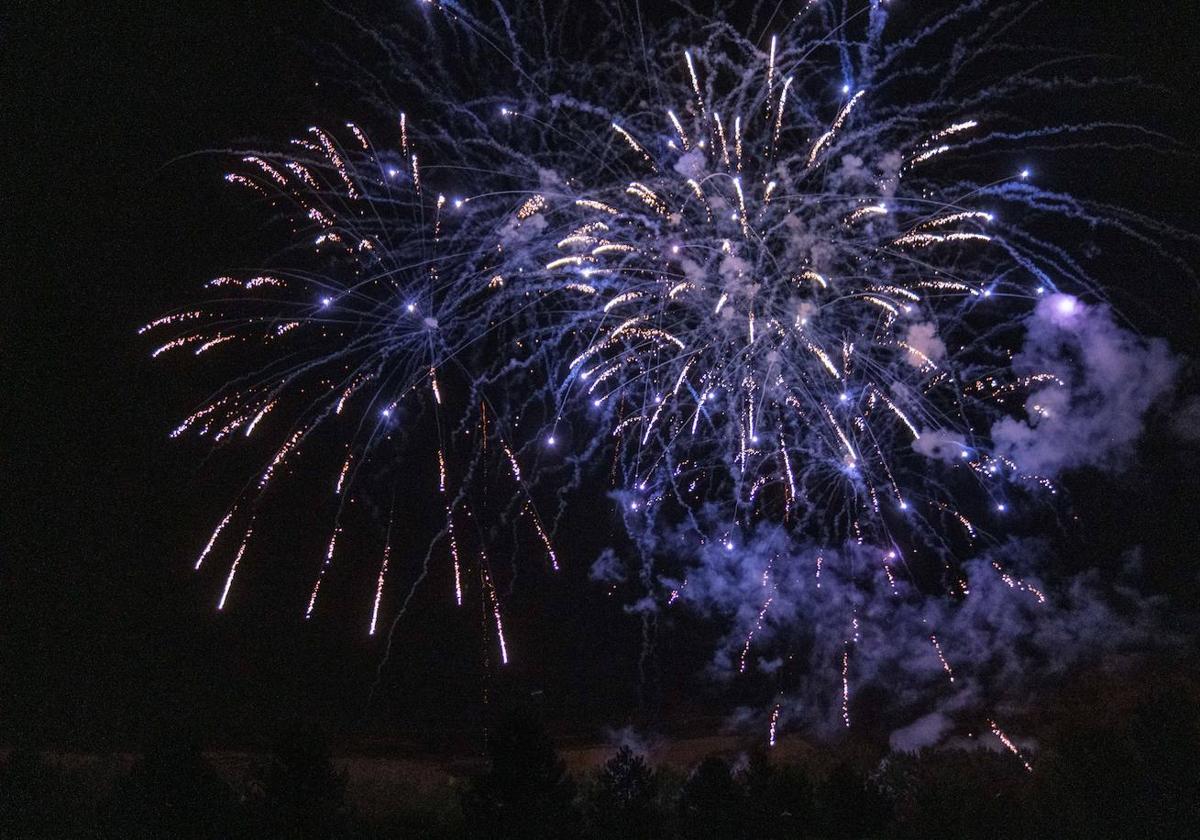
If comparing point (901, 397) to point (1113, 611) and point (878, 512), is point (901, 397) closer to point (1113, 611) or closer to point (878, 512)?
point (878, 512)

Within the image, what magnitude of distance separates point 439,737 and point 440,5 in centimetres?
1505

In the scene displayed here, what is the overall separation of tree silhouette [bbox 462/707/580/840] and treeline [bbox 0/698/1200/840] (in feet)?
0.06

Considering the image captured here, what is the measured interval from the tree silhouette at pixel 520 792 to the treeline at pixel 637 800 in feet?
0.06

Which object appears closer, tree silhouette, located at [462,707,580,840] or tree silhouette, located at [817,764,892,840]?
tree silhouette, located at [462,707,580,840]

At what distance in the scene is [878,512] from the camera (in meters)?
16.2

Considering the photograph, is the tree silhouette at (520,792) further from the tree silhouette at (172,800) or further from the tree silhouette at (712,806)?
the tree silhouette at (172,800)

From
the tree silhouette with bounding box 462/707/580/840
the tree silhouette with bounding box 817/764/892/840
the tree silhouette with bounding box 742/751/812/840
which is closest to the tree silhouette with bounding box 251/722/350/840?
the tree silhouette with bounding box 462/707/580/840

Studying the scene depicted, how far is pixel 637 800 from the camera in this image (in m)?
14.0

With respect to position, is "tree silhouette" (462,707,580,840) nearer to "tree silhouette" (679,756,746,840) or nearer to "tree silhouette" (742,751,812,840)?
"tree silhouette" (679,756,746,840)

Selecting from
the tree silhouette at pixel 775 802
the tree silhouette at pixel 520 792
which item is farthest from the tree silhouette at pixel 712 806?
the tree silhouette at pixel 520 792

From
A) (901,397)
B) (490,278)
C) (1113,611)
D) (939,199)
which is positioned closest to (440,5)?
(490,278)

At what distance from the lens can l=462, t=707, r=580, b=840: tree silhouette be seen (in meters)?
13.1

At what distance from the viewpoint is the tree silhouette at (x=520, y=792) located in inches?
514

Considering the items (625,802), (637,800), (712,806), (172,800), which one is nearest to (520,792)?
(625,802)
